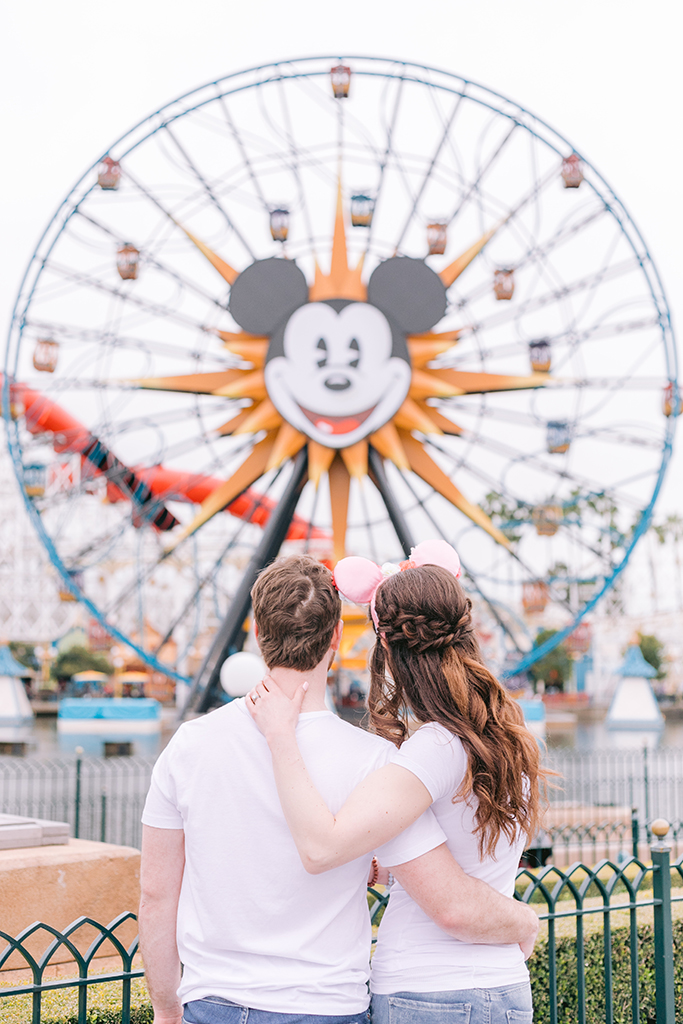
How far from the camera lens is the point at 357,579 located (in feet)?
7.46

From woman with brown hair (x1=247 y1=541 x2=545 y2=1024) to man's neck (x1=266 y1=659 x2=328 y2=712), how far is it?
0.03 m

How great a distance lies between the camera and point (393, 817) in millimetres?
1918

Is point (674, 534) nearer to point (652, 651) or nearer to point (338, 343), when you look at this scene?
point (652, 651)

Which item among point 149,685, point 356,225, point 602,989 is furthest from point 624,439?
point 149,685

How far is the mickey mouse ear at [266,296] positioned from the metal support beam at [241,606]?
2078 mm

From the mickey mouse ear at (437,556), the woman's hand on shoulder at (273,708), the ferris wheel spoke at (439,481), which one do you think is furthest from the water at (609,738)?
the woman's hand on shoulder at (273,708)

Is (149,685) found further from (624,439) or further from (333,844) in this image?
(333,844)

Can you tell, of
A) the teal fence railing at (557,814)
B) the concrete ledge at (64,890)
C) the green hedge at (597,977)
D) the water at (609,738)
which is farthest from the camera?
the water at (609,738)

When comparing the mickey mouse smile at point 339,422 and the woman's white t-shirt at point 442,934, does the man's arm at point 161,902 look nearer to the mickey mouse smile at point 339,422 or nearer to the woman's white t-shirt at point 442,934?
the woman's white t-shirt at point 442,934

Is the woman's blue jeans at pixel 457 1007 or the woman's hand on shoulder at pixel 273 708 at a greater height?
the woman's hand on shoulder at pixel 273 708

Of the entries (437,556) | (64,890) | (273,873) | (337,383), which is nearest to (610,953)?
(437,556)

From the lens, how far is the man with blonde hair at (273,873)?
1.96 m

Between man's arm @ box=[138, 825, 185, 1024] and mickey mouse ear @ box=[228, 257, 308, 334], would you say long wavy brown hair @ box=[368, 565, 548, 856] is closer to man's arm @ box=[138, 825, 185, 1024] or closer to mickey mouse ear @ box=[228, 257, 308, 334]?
man's arm @ box=[138, 825, 185, 1024]

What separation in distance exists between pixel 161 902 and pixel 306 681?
55cm
